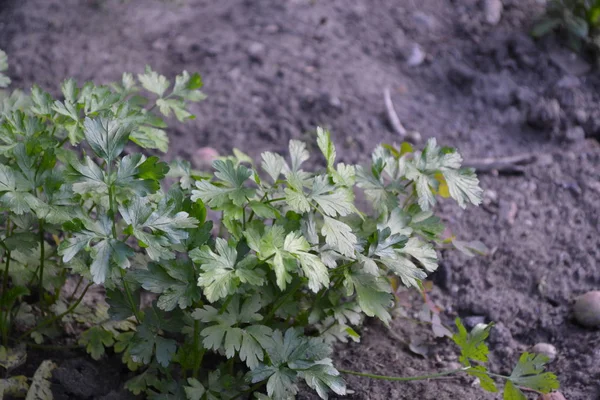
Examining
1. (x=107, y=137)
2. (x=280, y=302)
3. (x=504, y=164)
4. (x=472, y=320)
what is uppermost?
(x=107, y=137)

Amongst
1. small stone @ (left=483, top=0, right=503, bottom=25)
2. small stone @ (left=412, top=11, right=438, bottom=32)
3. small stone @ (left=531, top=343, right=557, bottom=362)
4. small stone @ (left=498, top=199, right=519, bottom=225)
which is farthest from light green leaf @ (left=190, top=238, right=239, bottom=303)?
small stone @ (left=483, top=0, right=503, bottom=25)

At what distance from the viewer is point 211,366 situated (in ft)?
6.79

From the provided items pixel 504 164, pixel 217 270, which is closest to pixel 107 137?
pixel 217 270

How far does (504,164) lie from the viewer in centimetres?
301

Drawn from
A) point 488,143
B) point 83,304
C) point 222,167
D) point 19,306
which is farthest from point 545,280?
point 19,306

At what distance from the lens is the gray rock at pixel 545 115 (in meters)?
3.18

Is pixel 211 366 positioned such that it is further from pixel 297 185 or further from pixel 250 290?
pixel 297 185

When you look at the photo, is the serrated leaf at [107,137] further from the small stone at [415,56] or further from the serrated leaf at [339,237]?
the small stone at [415,56]

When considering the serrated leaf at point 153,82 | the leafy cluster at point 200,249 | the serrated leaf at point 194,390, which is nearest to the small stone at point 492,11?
the leafy cluster at point 200,249

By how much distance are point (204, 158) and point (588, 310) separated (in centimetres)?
160

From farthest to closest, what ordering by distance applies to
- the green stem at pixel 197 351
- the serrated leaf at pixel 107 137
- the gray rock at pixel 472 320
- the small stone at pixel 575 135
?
the small stone at pixel 575 135, the gray rock at pixel 472 320, the green stem at pixel 197 351, the serrated leaf at pixel 107 137

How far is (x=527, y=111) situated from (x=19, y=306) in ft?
7.79

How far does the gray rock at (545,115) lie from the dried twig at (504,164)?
0.24 metres

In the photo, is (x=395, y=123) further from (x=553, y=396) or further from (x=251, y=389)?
(x=251, y=389)
